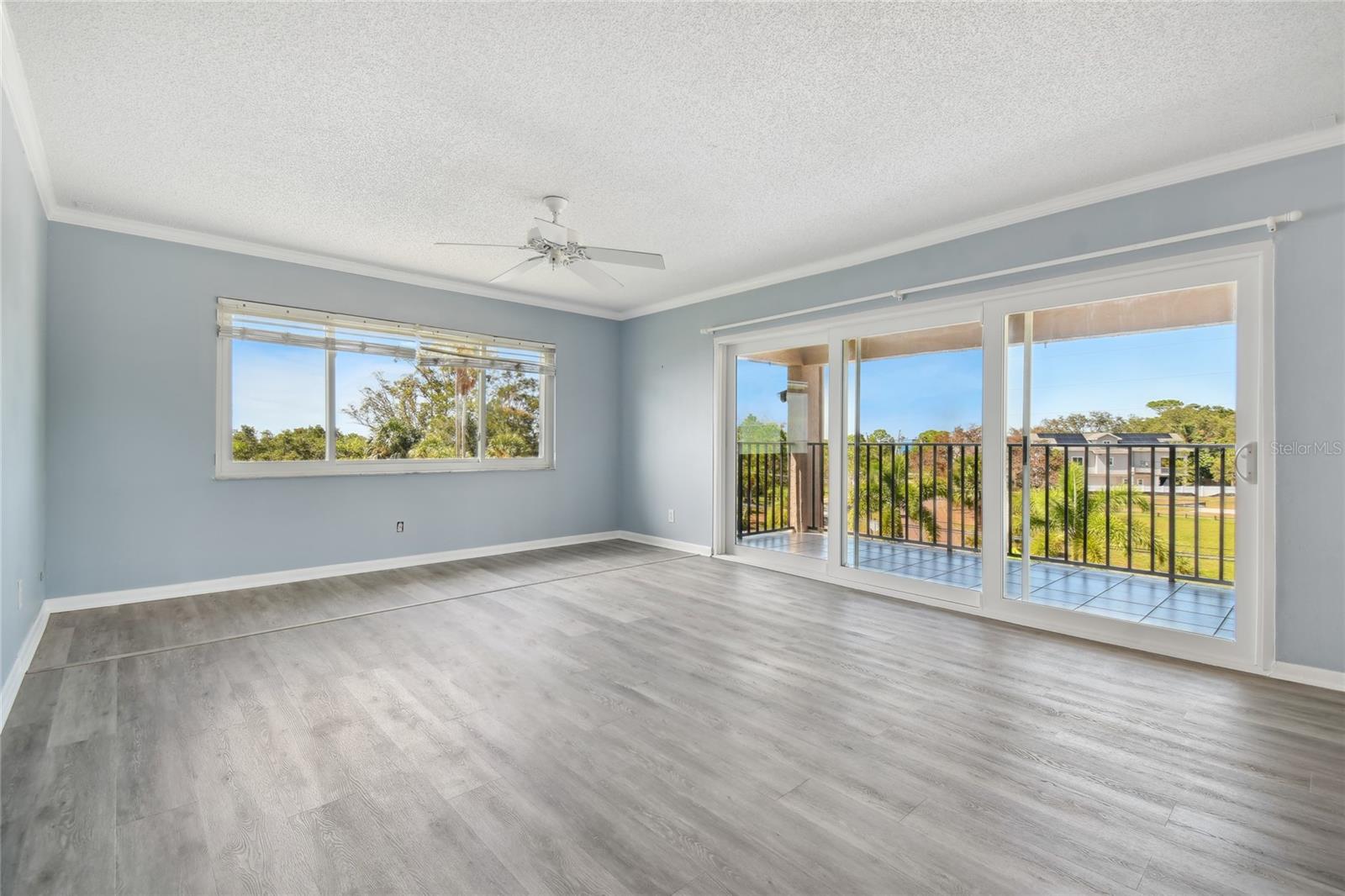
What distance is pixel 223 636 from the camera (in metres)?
3.29

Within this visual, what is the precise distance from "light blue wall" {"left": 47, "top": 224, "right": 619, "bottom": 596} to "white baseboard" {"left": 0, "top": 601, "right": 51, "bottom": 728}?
1.43 feet

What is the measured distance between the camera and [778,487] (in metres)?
5.55

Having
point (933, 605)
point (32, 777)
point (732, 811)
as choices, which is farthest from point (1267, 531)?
point (32, 777)

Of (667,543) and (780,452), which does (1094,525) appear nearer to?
(780,452)

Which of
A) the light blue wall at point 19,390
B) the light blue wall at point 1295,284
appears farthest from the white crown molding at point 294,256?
the light blue wall at point 1295,284

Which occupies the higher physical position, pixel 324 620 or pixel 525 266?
pixel 525 266

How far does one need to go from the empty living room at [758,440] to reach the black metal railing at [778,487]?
0.08 meters

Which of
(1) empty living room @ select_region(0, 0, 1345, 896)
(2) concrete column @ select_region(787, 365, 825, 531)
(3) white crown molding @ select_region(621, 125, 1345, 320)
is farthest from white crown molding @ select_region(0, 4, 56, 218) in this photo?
(2) concrete column @ select_region(787, 365, 825, 531)

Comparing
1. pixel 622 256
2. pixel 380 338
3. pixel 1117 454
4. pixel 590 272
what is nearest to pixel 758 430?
pixel 590 272

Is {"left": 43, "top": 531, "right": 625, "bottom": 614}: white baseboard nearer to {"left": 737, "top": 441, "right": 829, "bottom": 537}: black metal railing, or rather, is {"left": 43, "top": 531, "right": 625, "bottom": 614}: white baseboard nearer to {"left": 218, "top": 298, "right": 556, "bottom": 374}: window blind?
{"left": 218, "top": 298, "right": 556, "bottom": 374}: window blind

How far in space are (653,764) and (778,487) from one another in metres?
3.78

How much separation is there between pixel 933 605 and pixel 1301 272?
2.54 meters

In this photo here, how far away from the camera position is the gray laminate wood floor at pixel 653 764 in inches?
59.7

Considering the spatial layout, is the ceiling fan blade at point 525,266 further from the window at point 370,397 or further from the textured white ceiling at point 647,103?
the window at point 370,397
